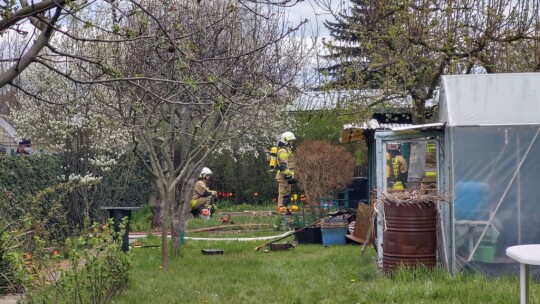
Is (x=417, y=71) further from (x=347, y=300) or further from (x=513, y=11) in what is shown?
(x=347, y=300)

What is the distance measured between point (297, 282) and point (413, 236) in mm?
1639

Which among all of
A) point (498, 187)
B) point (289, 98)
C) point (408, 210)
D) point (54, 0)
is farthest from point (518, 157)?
point (289, 98)

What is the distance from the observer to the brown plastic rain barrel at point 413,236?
9961 millimetres

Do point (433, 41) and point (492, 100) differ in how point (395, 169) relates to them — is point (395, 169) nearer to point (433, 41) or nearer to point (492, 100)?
point (433, 41)

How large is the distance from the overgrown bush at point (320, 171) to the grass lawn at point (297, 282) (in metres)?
4.86

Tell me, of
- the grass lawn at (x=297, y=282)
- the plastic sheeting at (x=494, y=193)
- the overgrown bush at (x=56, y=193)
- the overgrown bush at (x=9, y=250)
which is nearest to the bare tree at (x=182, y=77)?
the grass lawn at (x=297, y=282)

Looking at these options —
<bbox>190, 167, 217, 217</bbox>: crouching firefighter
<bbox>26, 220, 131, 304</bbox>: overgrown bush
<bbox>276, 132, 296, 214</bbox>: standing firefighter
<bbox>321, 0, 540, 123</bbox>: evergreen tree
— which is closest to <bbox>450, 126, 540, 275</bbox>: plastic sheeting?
<bbox>26, 220, 131, 304</bbox>: overgrown bush

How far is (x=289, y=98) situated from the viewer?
58.3ft

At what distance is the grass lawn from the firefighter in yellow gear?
128 cm

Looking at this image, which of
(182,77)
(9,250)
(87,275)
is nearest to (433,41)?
(182,77)

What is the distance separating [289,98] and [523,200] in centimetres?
876

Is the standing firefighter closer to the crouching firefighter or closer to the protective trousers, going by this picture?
the protective trousers

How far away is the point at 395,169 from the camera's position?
14.5 metres

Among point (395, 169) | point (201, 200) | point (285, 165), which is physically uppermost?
point (285, 165)
